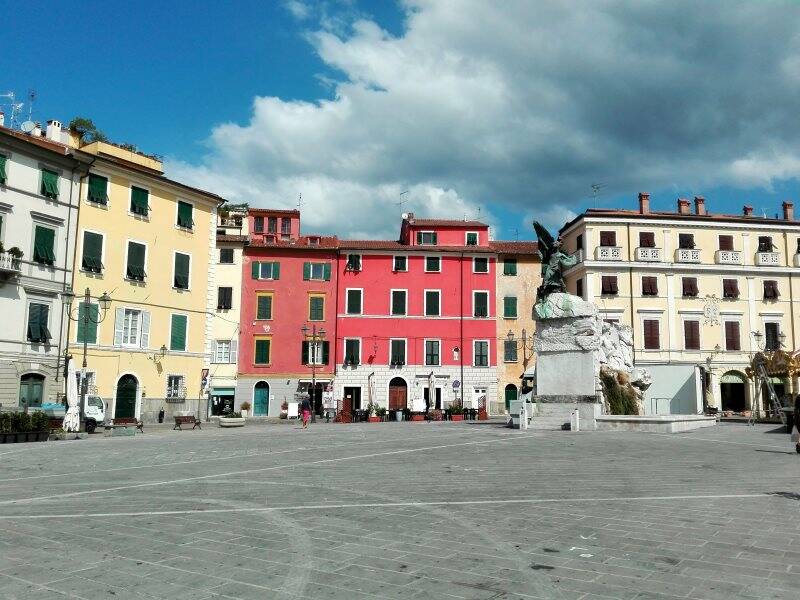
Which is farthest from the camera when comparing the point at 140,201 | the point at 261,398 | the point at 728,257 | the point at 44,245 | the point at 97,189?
the point at 728,257

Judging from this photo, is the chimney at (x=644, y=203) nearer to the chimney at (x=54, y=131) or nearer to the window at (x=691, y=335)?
the window at (x=691, y=335)

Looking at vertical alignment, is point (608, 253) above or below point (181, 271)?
above

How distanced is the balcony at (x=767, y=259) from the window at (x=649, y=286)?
Result: 8.52 m

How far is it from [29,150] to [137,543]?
110 feet

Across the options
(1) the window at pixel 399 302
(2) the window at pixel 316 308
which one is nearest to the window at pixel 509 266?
(1) the window at pixel 399 302

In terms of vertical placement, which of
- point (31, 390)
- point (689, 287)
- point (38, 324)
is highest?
point (689, 287)

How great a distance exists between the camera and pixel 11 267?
3206 centimetres

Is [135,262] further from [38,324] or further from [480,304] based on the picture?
[480,304]

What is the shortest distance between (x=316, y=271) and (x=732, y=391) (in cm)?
3325

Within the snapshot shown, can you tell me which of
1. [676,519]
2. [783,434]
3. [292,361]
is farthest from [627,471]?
[292,361]

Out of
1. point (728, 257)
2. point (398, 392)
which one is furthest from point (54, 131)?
point (728, 257)

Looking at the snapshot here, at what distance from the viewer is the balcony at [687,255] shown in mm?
52562

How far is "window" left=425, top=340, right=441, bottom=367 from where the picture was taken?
52594 mm

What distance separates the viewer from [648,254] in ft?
173
